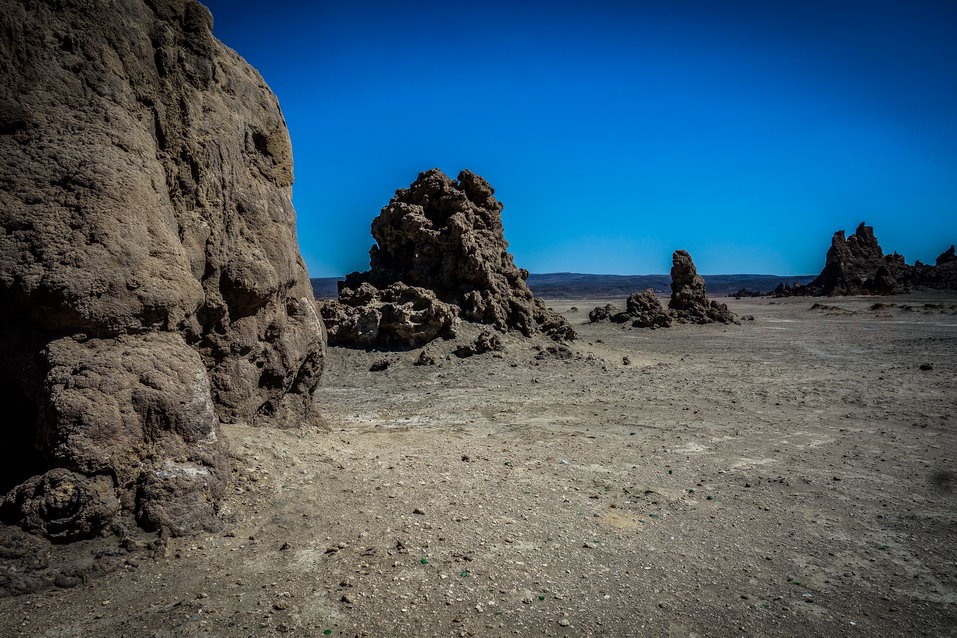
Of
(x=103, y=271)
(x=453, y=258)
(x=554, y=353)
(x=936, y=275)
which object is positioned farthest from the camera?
(x=936, y=275)

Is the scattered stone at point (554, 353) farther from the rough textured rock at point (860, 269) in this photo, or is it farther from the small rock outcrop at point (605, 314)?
the rough textured rock at point (860, 269)

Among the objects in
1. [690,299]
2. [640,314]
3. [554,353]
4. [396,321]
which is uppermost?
[690,299]

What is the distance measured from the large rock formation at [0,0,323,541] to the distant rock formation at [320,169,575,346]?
1061cm

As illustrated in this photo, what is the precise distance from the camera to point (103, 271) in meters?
4.23

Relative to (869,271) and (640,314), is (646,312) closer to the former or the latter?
(640,314)

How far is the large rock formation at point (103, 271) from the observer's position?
3963mm

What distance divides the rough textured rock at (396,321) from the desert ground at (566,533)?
17.5 feet

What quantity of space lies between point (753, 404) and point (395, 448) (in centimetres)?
696

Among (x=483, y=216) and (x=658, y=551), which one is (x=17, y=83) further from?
(x=483, y=216)

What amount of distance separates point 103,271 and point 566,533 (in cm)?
430

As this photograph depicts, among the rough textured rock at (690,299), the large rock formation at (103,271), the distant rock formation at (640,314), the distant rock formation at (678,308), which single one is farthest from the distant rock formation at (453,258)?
the rough textured rock at (690,299)

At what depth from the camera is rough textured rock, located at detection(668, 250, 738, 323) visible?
27.5 metres

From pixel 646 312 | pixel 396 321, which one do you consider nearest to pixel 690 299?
pixel 646 312

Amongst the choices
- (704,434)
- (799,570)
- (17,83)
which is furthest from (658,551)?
(17,83)
